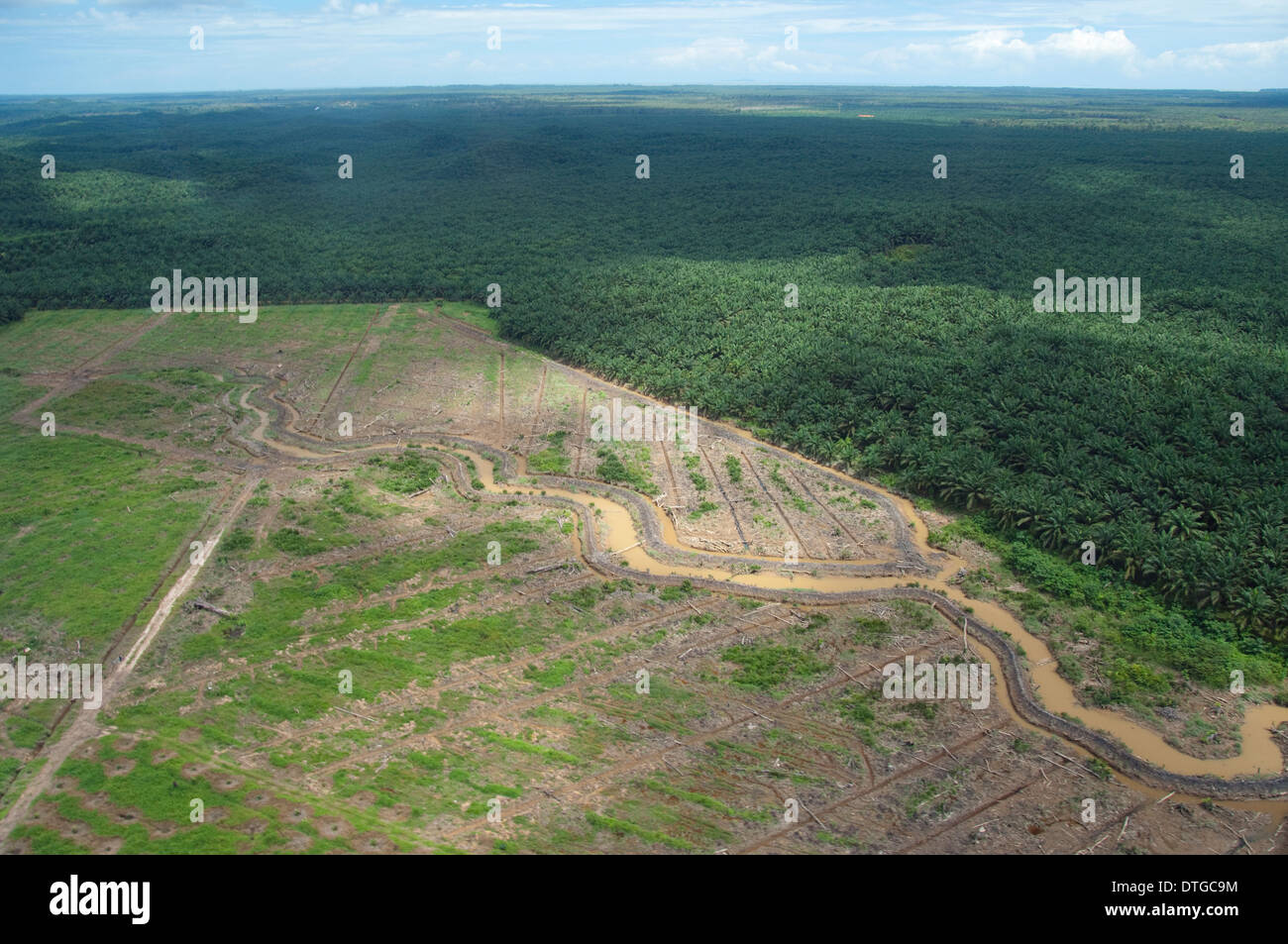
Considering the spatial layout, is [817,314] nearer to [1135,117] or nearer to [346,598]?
[346,598]

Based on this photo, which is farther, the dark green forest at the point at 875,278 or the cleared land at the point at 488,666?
the dark green forest at the point at 875,278

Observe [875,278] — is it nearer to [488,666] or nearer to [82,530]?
[488,666]

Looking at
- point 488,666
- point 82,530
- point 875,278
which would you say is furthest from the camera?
point 875,278

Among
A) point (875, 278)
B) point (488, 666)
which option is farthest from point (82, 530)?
point (875, 278)

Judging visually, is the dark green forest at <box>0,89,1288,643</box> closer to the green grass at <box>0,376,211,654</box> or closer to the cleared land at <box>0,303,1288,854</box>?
the cleared land at <box>0,303,1288,854</box>

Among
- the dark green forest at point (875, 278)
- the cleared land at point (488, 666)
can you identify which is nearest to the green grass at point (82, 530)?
the cleared land at point (488, 666)

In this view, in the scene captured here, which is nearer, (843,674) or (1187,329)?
(843,674)

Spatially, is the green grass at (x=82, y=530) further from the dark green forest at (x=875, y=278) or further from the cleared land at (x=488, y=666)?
the dark green forest at (x=875, y=278)

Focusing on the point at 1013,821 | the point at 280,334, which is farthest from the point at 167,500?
the point at 1013,821
